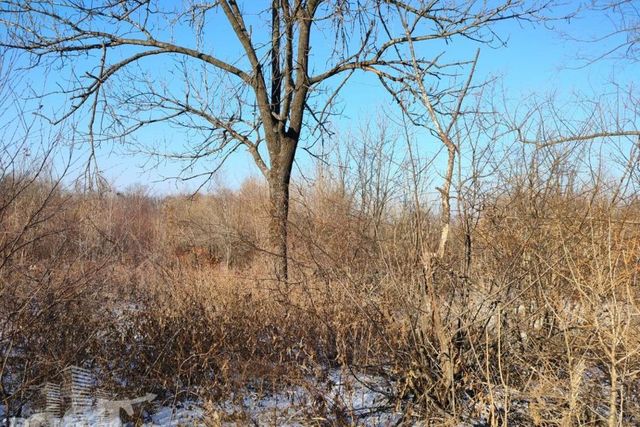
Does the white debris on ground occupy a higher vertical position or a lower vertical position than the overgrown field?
lower

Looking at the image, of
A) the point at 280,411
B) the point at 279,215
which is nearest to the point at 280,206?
the point at 279,215

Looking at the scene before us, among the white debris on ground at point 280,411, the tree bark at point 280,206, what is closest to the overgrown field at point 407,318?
the white debris on ground at point 280,411

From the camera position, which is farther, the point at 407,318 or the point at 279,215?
the point at 279,215

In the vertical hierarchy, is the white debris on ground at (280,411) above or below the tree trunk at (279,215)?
below

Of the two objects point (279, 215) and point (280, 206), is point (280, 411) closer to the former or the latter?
point (279, 215)

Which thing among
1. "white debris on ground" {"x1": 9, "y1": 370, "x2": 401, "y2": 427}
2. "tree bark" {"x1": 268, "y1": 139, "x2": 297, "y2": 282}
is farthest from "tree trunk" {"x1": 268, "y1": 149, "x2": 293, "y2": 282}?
"white debris on ground" {"x1": 9, "y1": 370, "x2": 401, "y2": 427}

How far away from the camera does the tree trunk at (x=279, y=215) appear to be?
6.73 m

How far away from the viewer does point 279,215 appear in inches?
264

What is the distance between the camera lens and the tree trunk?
6.73m

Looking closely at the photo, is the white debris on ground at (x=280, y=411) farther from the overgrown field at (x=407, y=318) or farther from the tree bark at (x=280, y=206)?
the tree bark at (x=280, y=206)

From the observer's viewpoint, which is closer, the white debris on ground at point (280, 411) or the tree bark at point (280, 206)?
the white debris on ground at point (280, 411)

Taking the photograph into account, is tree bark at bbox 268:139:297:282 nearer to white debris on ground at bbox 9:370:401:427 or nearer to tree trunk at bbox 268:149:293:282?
tree trunk at bbox 268:149:293:282

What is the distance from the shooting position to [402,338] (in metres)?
3.79

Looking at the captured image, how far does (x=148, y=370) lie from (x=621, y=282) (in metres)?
3.91
